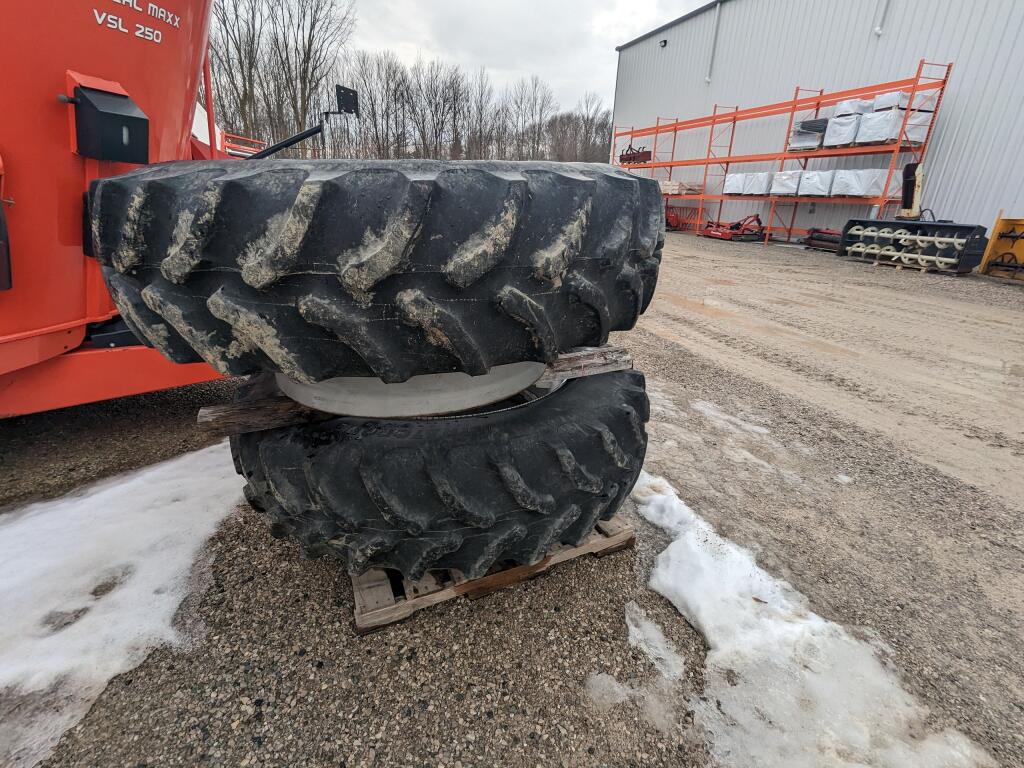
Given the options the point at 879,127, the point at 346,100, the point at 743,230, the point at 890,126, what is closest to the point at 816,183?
the point at 879,127

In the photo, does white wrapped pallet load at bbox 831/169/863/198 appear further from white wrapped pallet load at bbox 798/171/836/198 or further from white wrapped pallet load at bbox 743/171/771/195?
white wrapped pallet load at bbox 743/171/771/195

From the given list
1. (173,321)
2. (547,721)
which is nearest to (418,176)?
(173,321)

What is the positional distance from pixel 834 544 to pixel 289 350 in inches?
88.6

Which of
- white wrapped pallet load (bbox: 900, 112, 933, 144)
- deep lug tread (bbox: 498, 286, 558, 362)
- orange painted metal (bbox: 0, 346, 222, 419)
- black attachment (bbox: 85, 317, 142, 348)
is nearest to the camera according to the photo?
deep lug tread (bbox: 498, 286, 558, 362)

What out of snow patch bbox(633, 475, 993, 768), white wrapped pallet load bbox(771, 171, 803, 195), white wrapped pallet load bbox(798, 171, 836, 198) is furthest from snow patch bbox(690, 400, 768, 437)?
white wrapped pallet load bbox(771, 171, 803, 195)

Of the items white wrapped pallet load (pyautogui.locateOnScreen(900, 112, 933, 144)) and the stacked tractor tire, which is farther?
white wrapped pallet load (pyautogui.locateOnScreen(900, 112, 933, 144))

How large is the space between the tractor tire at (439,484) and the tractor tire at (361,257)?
0.34 metres

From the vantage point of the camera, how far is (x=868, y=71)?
1506cm

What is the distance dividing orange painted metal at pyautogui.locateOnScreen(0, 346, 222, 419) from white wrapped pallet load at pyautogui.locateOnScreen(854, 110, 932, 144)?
50.7 feet

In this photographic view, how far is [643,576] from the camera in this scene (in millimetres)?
1958

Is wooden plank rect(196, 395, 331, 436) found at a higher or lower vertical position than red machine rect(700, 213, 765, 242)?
higher

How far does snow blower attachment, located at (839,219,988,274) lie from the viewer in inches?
387

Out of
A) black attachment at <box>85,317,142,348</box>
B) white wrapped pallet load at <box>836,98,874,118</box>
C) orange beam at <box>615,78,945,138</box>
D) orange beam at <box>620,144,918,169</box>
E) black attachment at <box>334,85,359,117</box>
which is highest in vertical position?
orange beam at <box>615,78,945,138</box>

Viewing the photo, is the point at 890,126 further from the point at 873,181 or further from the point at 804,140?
the point at 804,140
